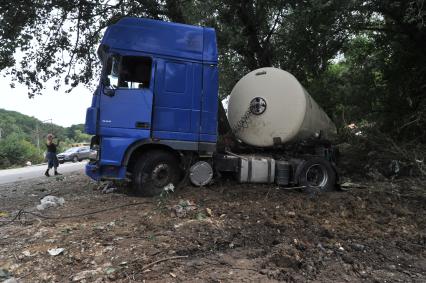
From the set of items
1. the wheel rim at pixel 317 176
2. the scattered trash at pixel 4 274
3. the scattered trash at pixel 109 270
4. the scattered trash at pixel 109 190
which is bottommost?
the scattered trash at pixel 4 274

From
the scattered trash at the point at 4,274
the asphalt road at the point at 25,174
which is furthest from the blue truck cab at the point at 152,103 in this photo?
the asphalt road at the point at 25,174

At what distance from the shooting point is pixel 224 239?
17.6 ft

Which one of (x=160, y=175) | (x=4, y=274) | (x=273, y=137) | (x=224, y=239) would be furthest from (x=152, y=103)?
(x=4, y=274)

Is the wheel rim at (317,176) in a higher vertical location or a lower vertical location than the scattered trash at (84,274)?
higher

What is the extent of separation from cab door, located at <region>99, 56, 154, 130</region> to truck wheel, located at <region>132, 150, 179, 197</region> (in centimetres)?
63

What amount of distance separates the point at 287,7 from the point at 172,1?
3314 mm

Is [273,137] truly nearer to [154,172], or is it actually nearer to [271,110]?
[271,110]

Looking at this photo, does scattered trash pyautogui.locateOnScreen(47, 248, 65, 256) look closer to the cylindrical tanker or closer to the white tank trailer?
the white tank trailer

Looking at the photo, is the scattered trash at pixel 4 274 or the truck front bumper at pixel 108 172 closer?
the scattered trash at pixel 4 274

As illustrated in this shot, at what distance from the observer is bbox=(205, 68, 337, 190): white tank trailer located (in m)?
8.95

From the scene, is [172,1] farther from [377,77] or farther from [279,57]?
[377,77]

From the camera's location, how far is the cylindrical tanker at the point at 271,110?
9.16 metres

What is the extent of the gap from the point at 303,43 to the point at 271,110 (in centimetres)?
387

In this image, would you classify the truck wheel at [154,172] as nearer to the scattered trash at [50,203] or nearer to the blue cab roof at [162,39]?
the scattered trash at [50,203]
